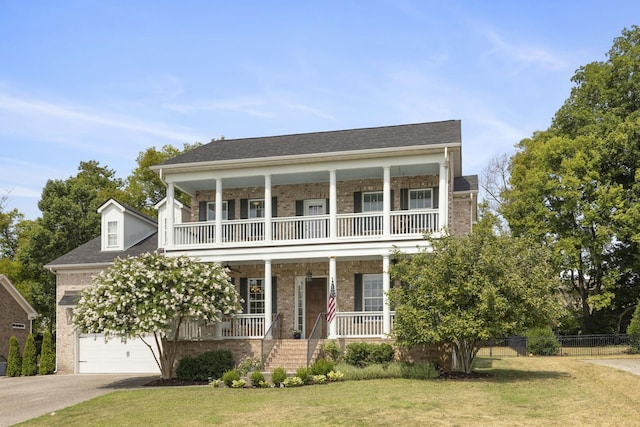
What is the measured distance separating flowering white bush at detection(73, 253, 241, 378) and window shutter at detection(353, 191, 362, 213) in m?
5.98

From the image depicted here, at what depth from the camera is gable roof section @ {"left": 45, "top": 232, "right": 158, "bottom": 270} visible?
2841 centimetres

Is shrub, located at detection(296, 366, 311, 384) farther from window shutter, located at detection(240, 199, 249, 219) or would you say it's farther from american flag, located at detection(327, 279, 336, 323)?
window shutter, located at detection(240, 199, 249, 219)

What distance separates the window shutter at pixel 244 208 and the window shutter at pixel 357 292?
16.3 ft

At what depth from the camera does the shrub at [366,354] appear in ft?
71.6

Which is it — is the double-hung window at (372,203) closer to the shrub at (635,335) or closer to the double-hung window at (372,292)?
the double-hung window at (372,292)

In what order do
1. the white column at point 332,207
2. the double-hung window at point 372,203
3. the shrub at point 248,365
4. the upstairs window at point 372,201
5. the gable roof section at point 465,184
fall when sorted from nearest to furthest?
the shrub at point 248,365, the white column at point 332,207, the double-hung window at point 372,203, the upstairs window at point 372,201, the gable roof section at point 465,184

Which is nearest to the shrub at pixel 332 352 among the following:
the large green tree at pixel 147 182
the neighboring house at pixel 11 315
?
the neighboring house at pixel 11 315

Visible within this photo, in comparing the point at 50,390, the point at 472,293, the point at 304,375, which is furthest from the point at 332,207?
the point at 50,390

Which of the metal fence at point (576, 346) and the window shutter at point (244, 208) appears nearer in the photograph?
the window shutter at point (244, 208)

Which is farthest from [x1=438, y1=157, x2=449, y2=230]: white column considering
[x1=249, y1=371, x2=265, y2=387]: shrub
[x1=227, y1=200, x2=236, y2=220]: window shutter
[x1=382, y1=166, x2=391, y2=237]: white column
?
[x1=227, y1=200, x2=236, y2=220]: window shutter

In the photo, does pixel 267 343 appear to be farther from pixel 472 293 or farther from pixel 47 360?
pixel 47 360

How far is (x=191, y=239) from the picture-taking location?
26250mm

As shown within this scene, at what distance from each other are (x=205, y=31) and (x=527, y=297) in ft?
34.6

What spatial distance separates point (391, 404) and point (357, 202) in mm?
11552
